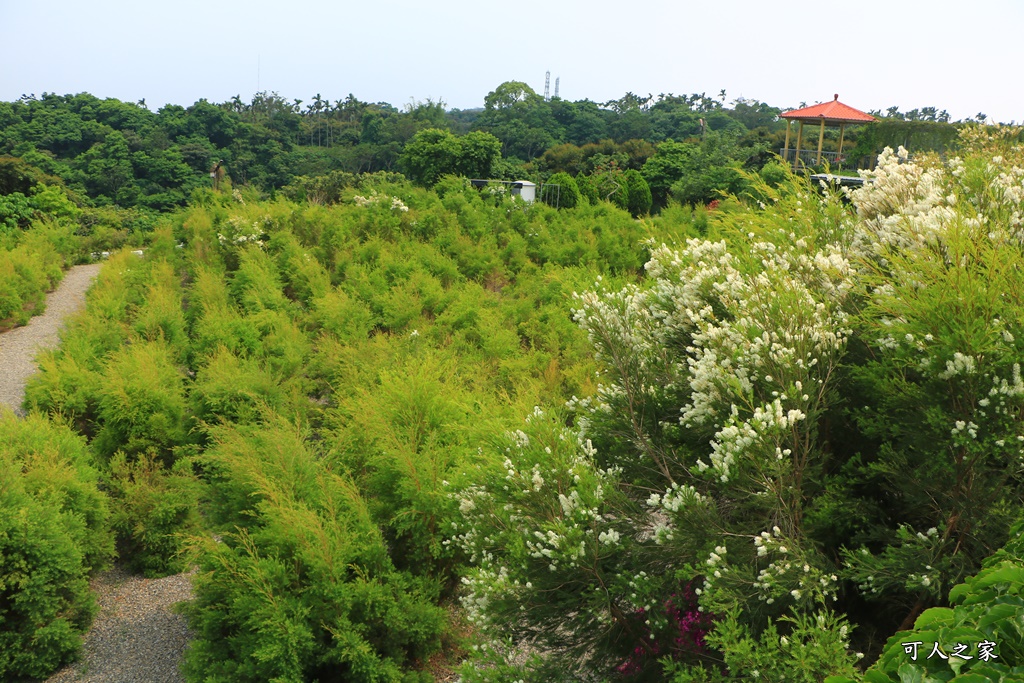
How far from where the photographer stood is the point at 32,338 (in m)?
13.0

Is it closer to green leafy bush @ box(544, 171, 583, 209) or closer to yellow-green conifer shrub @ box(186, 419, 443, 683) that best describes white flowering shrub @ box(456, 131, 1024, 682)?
yellow-green conifer shrub @ box(186, 419, 443, 683)

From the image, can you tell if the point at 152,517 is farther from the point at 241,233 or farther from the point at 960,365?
the point at 241,233

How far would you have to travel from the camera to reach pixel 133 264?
1539 centimetres

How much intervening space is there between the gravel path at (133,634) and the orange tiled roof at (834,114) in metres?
16.8

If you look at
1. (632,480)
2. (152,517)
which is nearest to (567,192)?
(152,517)

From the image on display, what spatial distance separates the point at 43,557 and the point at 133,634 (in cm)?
103

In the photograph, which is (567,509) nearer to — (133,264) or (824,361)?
(824,361)

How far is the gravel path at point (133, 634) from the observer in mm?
5996

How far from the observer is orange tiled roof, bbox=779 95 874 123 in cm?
1816

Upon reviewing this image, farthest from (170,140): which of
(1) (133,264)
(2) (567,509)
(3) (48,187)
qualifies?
(2) (567,509)

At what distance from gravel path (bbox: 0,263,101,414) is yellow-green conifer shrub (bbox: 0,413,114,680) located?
3726 mm

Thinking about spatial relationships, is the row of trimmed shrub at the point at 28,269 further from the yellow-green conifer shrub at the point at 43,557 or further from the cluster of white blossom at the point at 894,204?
the cluster of white blossom at the point at 894,204

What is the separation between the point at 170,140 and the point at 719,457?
38.1 meters

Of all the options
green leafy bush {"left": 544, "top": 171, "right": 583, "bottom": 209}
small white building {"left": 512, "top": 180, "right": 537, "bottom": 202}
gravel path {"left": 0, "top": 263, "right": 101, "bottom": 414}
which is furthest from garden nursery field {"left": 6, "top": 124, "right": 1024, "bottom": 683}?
small white building {"left": 512, "top": 180, "right": 537, "bottom": 202}
